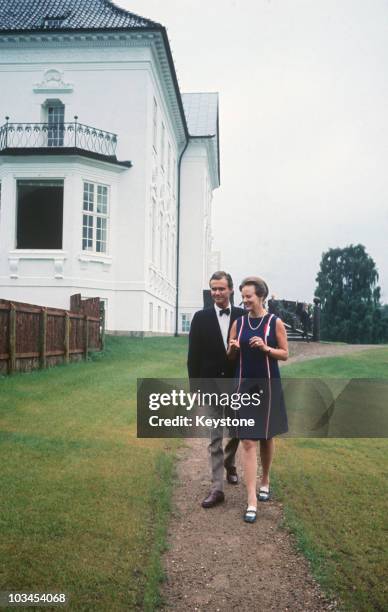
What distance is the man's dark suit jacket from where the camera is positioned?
5.23m

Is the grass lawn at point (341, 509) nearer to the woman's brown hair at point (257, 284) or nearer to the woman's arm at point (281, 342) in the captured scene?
the woman's arm at point (281, 342)

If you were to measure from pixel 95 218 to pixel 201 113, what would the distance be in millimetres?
20345

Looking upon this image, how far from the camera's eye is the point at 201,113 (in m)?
39.6

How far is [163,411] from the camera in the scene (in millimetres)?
4961

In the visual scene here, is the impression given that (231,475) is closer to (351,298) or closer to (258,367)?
(258,367)

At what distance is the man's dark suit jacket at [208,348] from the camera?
206 inches

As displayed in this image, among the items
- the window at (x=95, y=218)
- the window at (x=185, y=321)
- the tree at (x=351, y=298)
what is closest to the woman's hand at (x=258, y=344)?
the window at (x=95, y=218)

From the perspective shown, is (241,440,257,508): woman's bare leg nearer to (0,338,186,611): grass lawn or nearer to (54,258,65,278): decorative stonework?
(0,338,186,611): grass lawn

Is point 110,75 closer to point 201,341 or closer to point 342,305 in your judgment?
point 201,341

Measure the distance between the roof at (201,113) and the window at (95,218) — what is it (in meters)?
15.8

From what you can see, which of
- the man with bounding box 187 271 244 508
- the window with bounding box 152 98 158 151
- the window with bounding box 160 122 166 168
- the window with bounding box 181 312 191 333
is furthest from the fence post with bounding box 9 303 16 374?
the window with bounding box 181 312 191 333

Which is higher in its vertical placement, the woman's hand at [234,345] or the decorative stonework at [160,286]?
the decorative stonework at [160,286]

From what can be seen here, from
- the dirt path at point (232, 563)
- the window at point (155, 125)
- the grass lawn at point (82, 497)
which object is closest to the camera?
the dirt path at point (232, 563)

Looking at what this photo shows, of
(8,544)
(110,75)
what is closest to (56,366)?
(8,544)
